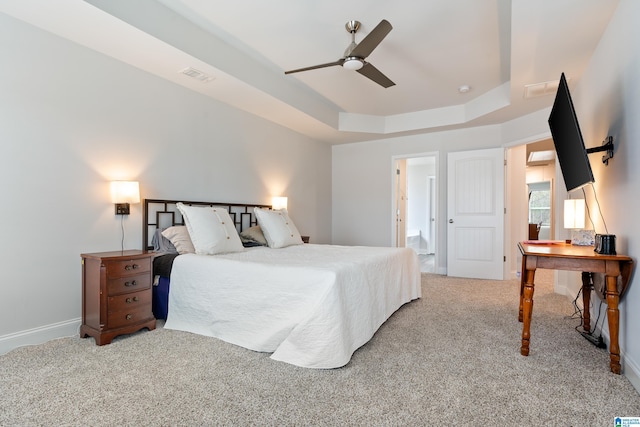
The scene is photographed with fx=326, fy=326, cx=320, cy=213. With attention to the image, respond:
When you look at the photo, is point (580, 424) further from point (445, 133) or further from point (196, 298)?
point (445, 133)

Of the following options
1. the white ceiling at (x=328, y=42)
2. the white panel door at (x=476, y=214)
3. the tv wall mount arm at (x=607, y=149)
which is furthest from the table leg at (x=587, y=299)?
the white panel door at (x=476, y=214)

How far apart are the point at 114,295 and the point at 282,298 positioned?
50.2 inches

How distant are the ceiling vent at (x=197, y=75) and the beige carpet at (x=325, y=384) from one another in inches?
91.9

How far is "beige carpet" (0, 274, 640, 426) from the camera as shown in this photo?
1523 mm

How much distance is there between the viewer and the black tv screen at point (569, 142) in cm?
201

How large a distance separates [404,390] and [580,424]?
0.77m

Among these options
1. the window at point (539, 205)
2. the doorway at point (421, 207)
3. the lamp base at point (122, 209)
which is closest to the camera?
the lamp base at point (122, 209)

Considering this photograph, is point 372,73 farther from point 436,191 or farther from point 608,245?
point 436,191

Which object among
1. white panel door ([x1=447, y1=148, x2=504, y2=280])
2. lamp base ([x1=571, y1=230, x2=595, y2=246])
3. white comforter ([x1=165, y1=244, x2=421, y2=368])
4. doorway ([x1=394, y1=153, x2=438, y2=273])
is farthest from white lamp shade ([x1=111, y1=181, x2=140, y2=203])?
doorway ([x1=394, y1=153, x2=438, y2=273])

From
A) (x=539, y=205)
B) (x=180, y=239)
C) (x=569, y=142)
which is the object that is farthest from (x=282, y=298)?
(x=539, y=205)

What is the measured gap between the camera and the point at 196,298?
262 cm

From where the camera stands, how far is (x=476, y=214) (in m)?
5.07

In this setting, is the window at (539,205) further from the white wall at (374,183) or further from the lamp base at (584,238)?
the lamp base at (584,238)

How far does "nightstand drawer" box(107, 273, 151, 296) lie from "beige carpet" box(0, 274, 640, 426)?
1.21ft
